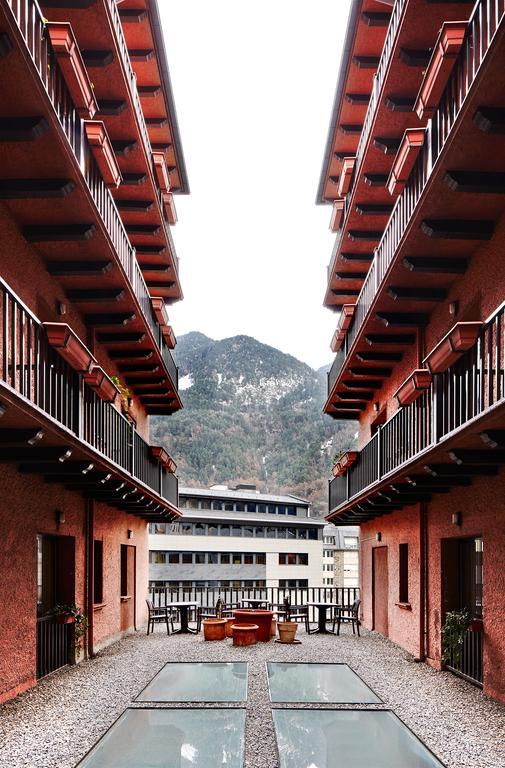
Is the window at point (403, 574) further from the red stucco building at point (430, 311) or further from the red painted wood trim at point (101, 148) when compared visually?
the red painted wood trim at point (101, 148)

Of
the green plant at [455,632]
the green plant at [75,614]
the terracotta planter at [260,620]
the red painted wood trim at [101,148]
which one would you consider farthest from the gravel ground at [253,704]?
the red painted wood trim at [101,148]

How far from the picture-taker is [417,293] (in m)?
12.6

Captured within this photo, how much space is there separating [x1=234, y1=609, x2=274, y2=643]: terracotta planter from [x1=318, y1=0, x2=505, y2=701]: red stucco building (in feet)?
8.85

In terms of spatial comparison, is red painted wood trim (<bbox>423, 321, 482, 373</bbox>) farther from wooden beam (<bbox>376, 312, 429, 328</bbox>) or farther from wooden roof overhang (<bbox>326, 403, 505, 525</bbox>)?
wooden beam (<bbox>376, 312, 429, 328</bbox>)

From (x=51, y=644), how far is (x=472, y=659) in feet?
20.4

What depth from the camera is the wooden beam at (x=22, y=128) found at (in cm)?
759

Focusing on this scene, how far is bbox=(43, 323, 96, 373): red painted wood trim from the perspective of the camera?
8.74 meters

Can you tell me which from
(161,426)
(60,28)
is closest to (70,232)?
(60,28)

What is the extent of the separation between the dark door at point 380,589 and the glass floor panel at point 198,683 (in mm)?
7165

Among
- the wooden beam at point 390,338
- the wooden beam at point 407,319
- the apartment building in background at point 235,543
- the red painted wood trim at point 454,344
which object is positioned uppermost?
the wooden beam at point 407,319

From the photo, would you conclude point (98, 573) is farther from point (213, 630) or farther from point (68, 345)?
point (68, 345)

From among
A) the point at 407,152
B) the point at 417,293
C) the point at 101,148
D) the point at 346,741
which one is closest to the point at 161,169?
the point at 417,293

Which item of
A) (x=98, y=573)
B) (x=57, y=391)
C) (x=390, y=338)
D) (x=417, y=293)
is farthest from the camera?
(x=98, y=573)

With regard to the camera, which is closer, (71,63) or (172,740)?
(172,740)
